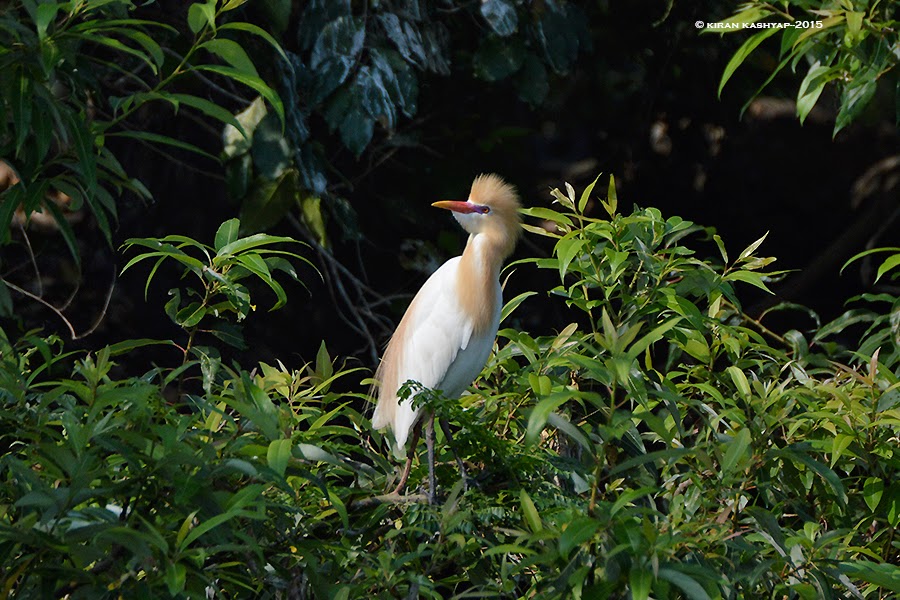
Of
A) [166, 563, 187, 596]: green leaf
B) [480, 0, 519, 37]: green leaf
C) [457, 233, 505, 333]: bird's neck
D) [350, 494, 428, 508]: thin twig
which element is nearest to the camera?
[166, 563, 187, 596]: green leaf

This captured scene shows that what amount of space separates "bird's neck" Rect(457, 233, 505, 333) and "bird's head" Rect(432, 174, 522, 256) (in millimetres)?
16

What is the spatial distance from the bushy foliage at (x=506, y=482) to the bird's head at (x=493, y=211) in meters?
0.20

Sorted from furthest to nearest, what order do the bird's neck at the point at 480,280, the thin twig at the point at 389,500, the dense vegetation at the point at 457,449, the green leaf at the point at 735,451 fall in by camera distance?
the bird's neck at the point at 480,280 → the thin twig at the point at 389,500 → the green leaf at the point at 735,451 → the dense vegetation at the point at 457,449

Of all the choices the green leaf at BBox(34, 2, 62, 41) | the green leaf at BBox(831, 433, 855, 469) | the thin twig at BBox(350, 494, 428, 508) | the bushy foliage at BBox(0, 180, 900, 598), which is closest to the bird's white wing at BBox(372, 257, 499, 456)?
the bushy foliage at BBox(0, 180, 900, 598)

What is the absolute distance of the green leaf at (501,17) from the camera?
8.18 feet

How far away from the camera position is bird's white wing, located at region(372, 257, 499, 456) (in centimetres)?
187

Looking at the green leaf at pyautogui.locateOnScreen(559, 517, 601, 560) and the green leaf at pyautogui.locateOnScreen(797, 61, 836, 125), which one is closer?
the green leaf at pyautogui.locateOnScreen(559, 517, 601, 560)

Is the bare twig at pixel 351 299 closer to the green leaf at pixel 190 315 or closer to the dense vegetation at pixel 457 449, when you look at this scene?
the dense vegetation at pixel 457 449

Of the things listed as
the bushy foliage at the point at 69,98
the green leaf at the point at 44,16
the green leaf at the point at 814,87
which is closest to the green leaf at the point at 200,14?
the bushy foliage at the point at 69,98

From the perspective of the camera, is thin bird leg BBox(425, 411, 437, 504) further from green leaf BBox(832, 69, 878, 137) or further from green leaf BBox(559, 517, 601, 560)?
green leaf BBox(832, 69, 878, 137)

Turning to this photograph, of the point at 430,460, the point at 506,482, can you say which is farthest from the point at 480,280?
the point at 506,482

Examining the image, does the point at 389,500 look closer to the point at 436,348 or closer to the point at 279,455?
the point at 279,455

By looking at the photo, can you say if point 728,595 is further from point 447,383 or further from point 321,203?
point 321,203

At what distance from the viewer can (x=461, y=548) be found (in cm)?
122
